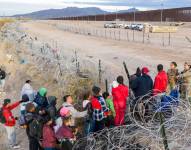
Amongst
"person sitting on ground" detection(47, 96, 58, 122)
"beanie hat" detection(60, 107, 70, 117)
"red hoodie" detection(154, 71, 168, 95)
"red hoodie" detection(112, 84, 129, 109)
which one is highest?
"red hoodie" detection(154, 71, 168, 95)

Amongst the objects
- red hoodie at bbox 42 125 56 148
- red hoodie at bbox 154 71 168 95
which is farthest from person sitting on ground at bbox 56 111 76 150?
red hoodie at bbox 154 71 168 95

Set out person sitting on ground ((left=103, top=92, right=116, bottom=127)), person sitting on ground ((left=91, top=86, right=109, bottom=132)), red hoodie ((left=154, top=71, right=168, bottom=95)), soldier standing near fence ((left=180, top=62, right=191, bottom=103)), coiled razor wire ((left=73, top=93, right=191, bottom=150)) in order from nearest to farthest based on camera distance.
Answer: coiled razor wire ((left=73, top=93, right=191, bottom=150)) → person sitting on ground ((left=91, top=86, right=109, bottom=132)) → person sitting on ground ((left=103, top=92, right=116, bottom=127)) → red hoodie ((left=154, top=71, right=168, bottom=95)) → soldier standing near fence ((left=180, top=62, right=191, bottom=103))

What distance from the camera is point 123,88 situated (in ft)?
25.8

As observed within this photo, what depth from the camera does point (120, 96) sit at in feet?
→ 25.8

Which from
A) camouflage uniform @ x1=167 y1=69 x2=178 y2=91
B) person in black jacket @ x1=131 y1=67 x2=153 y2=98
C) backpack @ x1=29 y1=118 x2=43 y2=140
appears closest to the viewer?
backpack @ x1=29 y1=118 x2=43 y2=140

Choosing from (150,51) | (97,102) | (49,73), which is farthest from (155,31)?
(97,102)

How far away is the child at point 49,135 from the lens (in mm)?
7390

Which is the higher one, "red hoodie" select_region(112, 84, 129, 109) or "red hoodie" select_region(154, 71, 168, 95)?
"red hoodie" select_region(154, 71, 168, 95)

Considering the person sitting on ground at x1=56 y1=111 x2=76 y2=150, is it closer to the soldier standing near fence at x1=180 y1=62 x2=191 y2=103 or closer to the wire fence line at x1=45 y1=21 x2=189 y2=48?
the soldier standing near fence at x1=180 y1=62 x2=191 y2=103

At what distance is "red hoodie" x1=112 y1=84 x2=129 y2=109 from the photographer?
7855 mm

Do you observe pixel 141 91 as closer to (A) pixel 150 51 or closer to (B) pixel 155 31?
(A) pixel 150 51

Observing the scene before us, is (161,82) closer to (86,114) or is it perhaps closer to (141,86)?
(141,86)

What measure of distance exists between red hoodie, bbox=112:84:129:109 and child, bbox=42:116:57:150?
1.27 meters

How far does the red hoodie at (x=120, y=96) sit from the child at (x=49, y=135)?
4.17 ft
